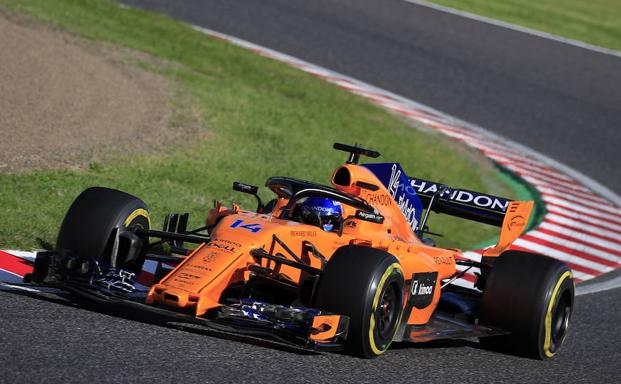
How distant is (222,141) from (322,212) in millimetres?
5904

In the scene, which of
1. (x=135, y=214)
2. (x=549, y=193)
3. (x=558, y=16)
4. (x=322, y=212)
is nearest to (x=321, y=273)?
(x=322, y=212)

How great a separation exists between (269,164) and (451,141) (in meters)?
4.13

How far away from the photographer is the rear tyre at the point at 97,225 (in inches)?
292

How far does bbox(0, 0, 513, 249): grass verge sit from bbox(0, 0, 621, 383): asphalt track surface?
70.4 inches

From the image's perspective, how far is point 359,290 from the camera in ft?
22.4

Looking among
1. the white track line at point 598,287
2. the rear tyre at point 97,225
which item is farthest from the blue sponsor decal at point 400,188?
the white track line at point 598,287

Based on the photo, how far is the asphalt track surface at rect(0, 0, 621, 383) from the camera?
20.3ft

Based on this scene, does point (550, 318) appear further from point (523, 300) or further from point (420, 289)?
point (420, 289)

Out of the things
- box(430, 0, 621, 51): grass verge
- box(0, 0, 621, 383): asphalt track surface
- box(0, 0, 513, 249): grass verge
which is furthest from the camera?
box(430, 0, 621, 51): grass verge

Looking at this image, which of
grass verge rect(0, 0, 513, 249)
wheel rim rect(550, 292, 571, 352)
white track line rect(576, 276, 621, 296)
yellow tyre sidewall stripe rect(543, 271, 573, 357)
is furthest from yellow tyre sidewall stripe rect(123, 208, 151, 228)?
white track line rect(576, 276, 621, 296)

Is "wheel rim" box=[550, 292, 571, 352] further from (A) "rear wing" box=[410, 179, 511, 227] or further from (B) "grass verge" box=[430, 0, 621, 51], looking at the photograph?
(B) "grass verge" box=[430, 0, 621, 51]

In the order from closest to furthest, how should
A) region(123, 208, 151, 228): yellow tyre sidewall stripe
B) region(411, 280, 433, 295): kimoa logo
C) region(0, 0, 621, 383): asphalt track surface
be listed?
region(0, 0, 621, 383): asphalt track surface → region(123, 208, 151, 228): yellow tyre sidewall stripe → region(411, 280, 433, 295): kimoa logo

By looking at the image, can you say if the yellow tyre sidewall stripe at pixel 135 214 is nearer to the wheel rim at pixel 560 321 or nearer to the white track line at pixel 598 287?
the wheel rim at pixel 560 321

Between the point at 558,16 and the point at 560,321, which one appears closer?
the point at 560,321
